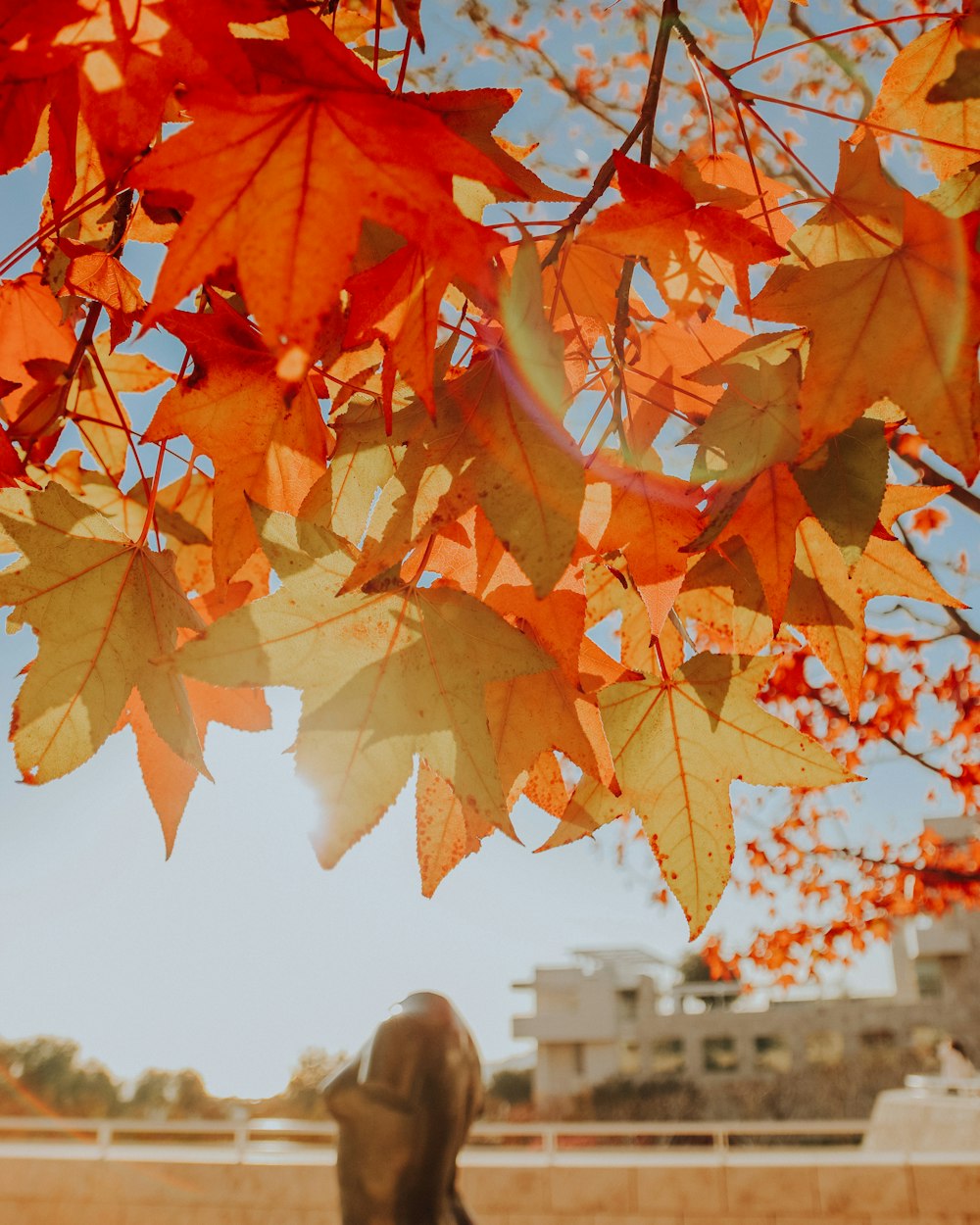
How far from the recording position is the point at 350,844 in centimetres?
52

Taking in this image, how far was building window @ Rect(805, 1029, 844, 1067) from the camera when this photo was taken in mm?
18594

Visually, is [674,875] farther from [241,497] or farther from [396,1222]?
[396,1222]

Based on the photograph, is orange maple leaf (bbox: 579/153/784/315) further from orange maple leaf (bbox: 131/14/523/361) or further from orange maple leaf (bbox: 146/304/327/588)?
orange maple leaf (bbox: 146/304/327/588)

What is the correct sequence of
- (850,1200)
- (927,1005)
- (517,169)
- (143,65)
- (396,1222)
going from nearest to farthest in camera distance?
1. (143,65)
2. (517,169)
3. (396,1222)
4. (850,1200)
5. (927,1005)

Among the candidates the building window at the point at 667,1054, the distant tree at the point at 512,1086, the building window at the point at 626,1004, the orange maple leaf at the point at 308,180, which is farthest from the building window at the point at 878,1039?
the orange maple leaf at the point at 308,180

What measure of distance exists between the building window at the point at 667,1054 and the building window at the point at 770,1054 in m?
1.62

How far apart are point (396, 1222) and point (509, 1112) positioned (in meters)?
18.2

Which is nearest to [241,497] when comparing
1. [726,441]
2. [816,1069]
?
[726,441]

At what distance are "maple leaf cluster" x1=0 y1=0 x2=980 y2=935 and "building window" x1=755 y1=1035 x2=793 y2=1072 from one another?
71.0 feet

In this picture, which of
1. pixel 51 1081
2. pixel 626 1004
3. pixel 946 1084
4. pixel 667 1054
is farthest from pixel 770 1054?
pixel 51 1081

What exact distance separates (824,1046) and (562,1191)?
1680cm

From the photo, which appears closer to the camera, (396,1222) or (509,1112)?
(396,1222)

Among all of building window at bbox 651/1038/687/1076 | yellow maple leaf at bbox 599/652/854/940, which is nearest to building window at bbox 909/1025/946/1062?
building window at bbox 651/1038/687/1076

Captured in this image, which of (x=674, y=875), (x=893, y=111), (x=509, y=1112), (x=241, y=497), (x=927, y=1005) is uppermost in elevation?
(x=893, y=111)
